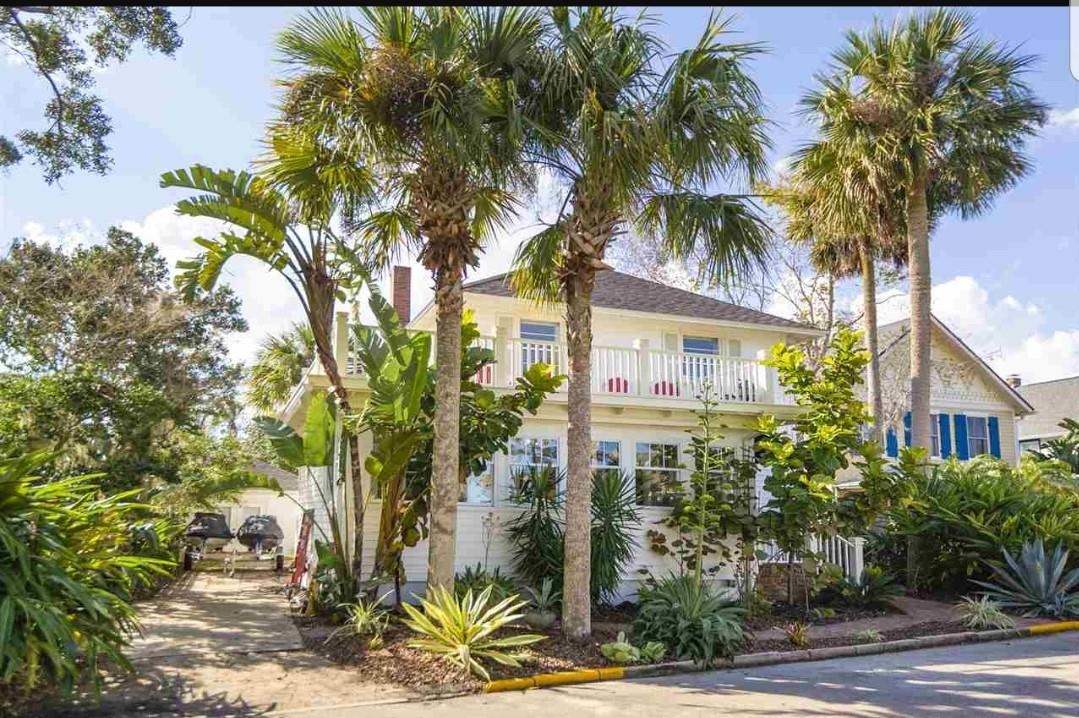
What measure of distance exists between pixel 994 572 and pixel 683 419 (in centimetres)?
626

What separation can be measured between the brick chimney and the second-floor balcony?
473 cm

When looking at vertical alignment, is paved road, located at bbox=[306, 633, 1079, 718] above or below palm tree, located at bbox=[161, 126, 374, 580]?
below

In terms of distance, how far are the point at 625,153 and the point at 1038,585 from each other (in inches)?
414

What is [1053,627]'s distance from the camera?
1305 cm

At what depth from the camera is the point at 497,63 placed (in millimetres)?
10344

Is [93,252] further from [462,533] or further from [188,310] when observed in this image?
[462,533]

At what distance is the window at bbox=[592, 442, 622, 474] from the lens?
1532cm

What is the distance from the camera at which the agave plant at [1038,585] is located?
45.2 ft

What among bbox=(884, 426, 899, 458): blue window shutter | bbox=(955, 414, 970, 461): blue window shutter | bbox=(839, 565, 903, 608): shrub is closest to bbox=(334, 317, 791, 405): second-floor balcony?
bbox=(839, 565, 903, 608): shrub

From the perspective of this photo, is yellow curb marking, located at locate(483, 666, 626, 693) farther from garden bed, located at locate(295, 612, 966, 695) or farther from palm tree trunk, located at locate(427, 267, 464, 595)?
palm tree trunk, located at locate(427, 267, 464, 595)

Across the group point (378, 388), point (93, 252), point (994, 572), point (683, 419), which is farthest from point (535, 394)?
point (93, 252)

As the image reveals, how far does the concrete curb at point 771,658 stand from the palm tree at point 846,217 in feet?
19.9

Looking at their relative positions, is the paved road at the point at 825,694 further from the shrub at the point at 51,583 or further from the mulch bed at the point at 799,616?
the shrub at the point at 51,583

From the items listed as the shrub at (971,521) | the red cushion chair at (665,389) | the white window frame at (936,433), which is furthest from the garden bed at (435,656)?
the white window frame at (936,433)
